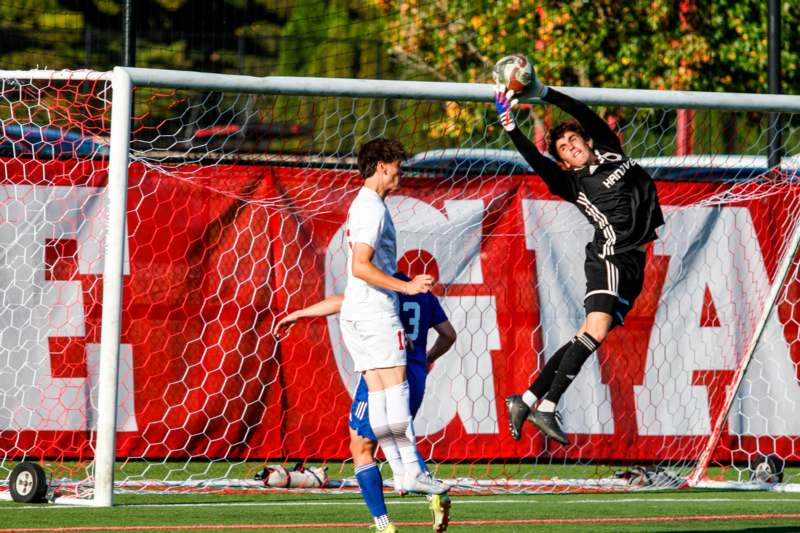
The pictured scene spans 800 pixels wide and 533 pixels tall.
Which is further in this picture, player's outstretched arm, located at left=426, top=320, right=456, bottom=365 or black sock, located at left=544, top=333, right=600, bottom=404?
player's outstretched arm, located at left=426, top=320, right=456, bottom=365

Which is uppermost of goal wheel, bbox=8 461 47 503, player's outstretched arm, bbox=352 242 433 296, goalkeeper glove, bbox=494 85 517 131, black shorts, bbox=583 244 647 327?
goalkeeper glove, bbox=494 85 517 131

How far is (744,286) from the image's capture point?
1065 cm

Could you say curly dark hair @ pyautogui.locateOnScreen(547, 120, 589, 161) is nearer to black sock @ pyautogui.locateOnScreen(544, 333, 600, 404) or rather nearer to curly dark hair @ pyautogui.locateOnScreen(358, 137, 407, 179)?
black sock @ pyautogui.locateOnScreen(544, 333, 600, 404)

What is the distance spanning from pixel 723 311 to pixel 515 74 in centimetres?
421

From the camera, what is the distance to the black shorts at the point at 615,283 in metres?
7.33

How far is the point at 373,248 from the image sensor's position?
627 cm

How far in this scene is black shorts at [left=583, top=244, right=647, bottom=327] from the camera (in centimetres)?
733

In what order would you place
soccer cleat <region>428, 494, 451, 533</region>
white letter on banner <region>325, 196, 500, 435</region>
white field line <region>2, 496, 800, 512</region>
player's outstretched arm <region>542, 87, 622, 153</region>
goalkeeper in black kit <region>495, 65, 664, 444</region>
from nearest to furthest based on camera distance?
1. soccer cleat <region>428, 494, 451, 533</region>
2. goalkeeper in black kit <region>495, 65, 664, 444</region>
3. player's outstretched arm <region>542, 87, 622, 153</region>
4. white field line <region>2, 496, 800, 512</region>
5. white letter on banner <region>325, 196, 500, 435</region>

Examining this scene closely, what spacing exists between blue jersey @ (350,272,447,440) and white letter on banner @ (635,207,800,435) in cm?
375

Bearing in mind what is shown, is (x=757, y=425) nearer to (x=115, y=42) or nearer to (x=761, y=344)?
(x=761, y=344)

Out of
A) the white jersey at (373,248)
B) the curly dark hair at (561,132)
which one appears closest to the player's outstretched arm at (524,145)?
the curly dark hair at (561,132)

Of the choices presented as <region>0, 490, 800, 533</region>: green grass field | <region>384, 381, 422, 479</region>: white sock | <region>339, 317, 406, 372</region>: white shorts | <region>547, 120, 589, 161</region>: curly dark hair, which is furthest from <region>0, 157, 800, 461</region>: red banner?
<region>384, 381, 422, 479</region>: white sock

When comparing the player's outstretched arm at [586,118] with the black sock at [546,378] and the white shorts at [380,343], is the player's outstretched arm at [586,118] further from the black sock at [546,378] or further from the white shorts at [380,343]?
the white shorts at [380,343]

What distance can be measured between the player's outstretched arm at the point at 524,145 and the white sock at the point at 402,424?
5.36ft
